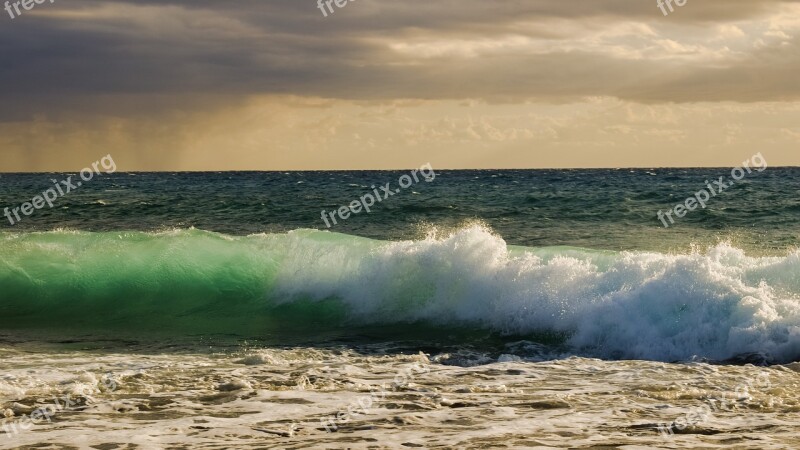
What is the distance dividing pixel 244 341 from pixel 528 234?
14.5 m

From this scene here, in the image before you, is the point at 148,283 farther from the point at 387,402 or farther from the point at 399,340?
the point at 387,402

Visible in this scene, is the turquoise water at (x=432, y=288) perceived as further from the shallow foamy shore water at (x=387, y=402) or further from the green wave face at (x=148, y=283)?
the shallow foamy shore water at (x=387, y=402)

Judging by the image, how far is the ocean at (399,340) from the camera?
7.93 m

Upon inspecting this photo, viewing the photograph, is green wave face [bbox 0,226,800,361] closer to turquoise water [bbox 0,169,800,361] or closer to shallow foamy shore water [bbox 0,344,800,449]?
turquoise water [bbox 0,169,800,361]

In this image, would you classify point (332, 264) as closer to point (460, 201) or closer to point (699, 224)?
point (699, 224)

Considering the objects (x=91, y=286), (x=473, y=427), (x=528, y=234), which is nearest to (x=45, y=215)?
(x=91, y=286)

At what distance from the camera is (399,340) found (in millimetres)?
13602

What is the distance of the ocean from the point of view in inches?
312

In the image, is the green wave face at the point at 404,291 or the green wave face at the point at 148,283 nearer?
the green wave face at the point at 404,291

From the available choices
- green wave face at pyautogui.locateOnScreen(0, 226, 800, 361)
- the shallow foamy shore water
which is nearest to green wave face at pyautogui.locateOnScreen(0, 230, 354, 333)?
green wave face at pyautogui.locateOnScreen(0, 226, 800, 361)

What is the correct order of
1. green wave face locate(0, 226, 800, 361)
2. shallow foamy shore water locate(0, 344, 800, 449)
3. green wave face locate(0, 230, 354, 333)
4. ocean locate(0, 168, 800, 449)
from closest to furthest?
shallow foamy shore water locate(0, 344, 800, 449) < ocean locate(0, 168, 800, 449) < green wave face locate(0, 226, 800, 361) < green wave face locate(0, 230, 354, 333)

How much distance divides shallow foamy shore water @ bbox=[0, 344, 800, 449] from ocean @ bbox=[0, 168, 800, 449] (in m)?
0.04

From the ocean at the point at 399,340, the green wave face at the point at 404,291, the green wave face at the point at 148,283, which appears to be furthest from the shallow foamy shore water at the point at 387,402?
the green wave face at the point at 148,283

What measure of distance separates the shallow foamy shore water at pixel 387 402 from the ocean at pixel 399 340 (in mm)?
36
